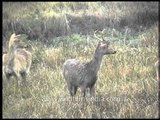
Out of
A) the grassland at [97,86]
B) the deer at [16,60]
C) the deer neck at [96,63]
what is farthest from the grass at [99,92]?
the deer neck at [96,63]

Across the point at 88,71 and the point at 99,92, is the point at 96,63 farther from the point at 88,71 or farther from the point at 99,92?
the point at 99,92

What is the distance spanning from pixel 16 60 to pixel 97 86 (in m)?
1.80

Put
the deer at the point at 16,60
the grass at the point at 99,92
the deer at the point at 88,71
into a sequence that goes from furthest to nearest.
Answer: the deer at the point at 16,60
the deer at the point at 88,71
the grass at the point at 99,92

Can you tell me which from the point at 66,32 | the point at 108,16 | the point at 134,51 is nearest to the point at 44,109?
the point at 134,51

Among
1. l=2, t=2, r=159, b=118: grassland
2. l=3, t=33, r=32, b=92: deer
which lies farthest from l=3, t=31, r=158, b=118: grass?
l=3, t=33, r=32, b=92: deer

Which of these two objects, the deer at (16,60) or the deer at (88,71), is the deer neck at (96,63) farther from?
the deer at (16,60)

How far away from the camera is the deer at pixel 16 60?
1084 cm

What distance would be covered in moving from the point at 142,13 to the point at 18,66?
7777mm

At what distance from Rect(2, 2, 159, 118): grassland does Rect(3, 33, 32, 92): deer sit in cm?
18

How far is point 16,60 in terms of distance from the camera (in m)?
11.3

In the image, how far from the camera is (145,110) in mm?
9242

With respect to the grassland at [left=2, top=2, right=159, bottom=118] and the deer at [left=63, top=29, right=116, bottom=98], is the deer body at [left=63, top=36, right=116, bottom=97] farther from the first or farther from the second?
the grassland at [left=2, top=2, right=159, bottom=118]

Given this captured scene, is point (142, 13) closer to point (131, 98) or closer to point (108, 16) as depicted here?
point (108, 16)

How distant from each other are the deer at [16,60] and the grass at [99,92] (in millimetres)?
198
